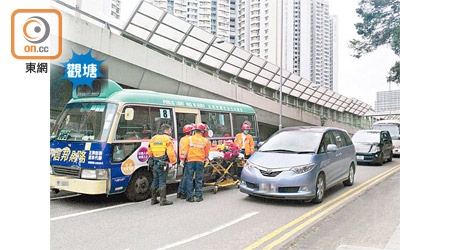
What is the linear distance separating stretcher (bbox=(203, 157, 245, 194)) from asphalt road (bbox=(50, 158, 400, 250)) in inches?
21.8

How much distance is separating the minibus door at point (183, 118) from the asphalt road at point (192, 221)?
1.42 metres

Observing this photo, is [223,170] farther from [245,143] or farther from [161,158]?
[161,158]

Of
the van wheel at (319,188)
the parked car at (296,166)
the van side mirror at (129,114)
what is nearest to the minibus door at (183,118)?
the van side mirror at (129,114)

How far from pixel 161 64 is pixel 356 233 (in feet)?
39.9

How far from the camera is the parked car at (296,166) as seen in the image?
6332mm

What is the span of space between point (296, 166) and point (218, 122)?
4105 millimetres

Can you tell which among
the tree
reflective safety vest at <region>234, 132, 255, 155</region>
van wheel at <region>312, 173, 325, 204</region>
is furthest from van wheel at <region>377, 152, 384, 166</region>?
van wheel at <region>312, 173, 325, 204</region>

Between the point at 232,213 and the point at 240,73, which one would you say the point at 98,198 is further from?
the point at 240,73

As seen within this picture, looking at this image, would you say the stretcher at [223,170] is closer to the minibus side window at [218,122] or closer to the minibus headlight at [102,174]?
the minibus side window at [218,122]

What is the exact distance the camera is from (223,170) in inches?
334

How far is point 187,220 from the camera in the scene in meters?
5.48

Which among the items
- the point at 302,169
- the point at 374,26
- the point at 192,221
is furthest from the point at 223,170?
the point at 374,26
